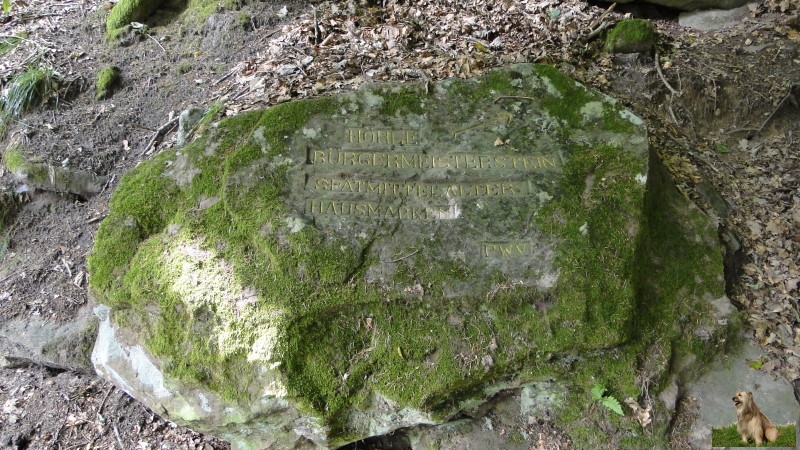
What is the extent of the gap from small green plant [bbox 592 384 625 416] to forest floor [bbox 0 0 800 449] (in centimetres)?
40

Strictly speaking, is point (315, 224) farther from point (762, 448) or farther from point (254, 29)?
point (254, 29)

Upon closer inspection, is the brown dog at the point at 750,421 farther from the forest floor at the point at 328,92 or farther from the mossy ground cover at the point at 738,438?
the forest floor at the point at 328,92

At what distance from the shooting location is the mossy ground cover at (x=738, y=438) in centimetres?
334

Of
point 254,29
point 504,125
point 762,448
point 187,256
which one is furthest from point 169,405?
point 254,29

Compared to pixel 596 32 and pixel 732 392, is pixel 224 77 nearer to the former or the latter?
pixel 596 32

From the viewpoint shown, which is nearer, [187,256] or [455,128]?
[187,256]

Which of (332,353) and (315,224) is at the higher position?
(315,224)

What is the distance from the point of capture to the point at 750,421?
3508 millimetres

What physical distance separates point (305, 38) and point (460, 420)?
4.62 m

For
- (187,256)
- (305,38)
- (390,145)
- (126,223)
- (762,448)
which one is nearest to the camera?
(762,448)

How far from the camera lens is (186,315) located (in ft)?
11.3

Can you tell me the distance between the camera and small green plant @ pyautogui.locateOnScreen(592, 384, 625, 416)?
11.5ft

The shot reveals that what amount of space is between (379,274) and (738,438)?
249 cm

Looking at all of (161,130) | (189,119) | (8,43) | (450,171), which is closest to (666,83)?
(450,171)
